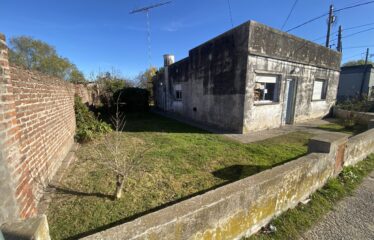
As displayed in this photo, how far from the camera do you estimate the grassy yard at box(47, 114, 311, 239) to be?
2551 mm

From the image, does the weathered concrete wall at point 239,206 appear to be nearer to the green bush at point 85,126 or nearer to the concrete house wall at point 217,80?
the concrete house wall at point 217,80

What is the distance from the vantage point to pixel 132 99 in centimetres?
1388

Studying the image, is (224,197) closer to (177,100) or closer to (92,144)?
(92,144)

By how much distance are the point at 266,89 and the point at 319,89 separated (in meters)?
5.10

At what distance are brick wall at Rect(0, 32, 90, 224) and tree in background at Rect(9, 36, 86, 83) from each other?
23.7m

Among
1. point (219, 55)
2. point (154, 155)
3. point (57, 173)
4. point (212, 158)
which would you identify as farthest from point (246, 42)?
point (57, 173)

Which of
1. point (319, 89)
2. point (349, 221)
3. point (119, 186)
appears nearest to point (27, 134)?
point (119, 186)

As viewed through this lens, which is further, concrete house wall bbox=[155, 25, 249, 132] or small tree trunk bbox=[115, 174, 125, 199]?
concrete house wall bbox=[155, 25, 249, 132]

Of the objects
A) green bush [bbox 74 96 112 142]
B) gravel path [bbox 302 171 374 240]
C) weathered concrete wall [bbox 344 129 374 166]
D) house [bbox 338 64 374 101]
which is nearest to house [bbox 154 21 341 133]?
weathered concrete wall [bbox 344 129 374 166]

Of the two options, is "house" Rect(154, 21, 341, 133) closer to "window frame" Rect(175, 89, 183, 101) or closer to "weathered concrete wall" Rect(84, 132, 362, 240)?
"window frame" Rect(175, 89, 183, 101)

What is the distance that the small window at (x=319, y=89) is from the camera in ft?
33.7

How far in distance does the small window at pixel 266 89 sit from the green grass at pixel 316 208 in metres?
4.35

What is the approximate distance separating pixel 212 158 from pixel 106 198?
2663mm

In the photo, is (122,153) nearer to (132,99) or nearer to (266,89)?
(266,89)
